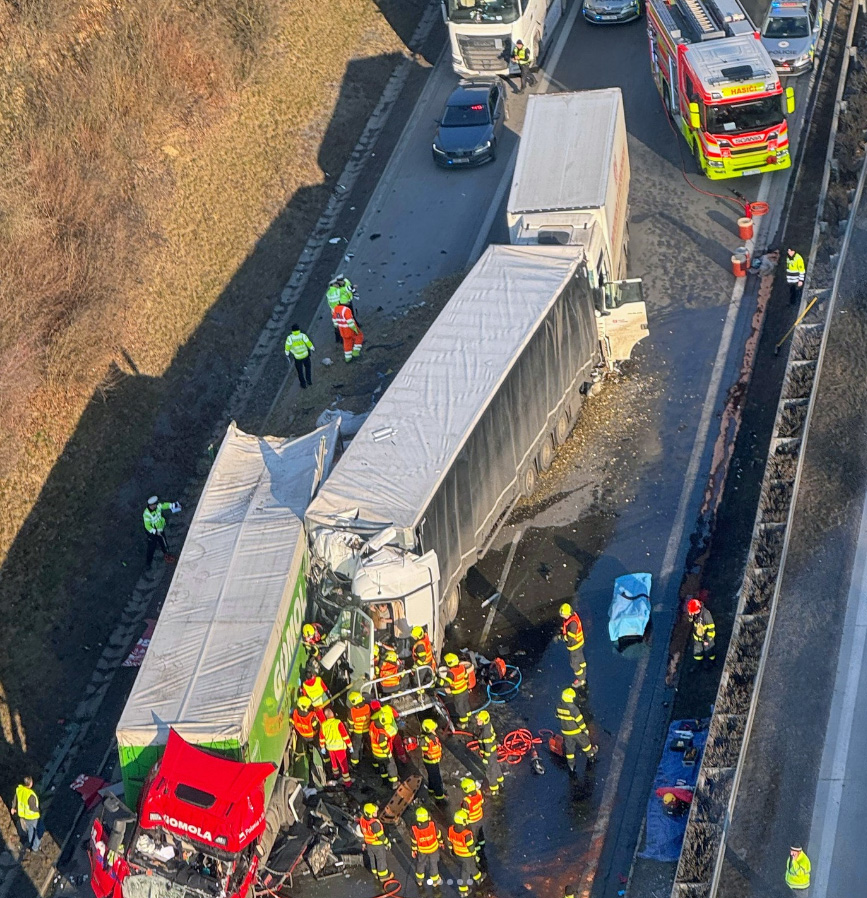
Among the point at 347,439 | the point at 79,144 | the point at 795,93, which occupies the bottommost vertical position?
the point at 795,93

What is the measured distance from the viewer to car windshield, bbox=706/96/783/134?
29125mm

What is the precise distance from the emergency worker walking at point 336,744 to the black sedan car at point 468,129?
15.1m

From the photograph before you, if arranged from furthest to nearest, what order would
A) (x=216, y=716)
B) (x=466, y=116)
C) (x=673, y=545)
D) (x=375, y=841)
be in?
(x=466, y=116), (x=673, y=545), (x=375, y=841), (x=216, y=716)

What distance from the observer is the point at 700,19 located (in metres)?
30.5

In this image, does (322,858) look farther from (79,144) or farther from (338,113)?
(338,113)

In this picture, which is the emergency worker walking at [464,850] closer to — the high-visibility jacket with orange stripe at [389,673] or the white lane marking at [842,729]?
the high-visibility jacket with orange stripe at [389,673]

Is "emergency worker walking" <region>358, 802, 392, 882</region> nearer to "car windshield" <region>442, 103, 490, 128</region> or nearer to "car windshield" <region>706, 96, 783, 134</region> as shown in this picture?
"car windshield" <region>706, 96, 783, 134</region>

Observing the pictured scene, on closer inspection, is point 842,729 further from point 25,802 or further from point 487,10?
point 487,10

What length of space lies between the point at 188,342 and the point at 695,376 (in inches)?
361

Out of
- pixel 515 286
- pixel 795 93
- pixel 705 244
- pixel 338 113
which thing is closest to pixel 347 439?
pixel 515 286

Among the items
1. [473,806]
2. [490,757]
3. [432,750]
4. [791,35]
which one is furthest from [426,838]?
[791,35]

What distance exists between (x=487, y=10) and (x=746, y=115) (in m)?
6.95

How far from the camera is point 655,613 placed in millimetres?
21609

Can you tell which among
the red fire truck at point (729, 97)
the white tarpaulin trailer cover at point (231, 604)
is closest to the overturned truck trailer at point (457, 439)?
the white tarpaulin trailer cover at point (231, 604)
